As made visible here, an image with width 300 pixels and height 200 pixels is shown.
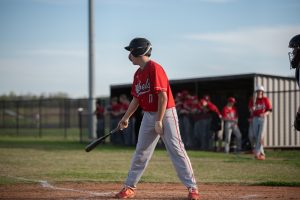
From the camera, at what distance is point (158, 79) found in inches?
285

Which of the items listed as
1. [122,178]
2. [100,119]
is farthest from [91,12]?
[122,178]

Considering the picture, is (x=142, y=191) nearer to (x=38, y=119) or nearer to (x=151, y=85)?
(x=151, y=85)

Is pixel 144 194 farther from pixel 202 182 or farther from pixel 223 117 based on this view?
pixel 223 117

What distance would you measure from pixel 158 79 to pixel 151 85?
0.15 meters

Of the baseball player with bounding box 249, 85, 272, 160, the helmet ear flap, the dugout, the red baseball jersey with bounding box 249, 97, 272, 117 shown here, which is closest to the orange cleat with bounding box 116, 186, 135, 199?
the helmet ear flap

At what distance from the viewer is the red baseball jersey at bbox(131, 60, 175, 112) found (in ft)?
23.7

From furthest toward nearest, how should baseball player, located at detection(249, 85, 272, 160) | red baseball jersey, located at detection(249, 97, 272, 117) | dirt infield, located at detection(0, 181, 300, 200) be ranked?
red baseball jersey, located at detection(249, 97, 272, 117), baseball player, located at detection(249, 85, 272, 160), dirt infield, located at detection(0, 181, 300, 200)

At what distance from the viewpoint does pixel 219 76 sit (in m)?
20.9

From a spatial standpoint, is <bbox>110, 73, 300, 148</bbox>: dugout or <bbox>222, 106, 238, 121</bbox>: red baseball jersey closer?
<bbox>222, 106, 238, 121</bbox>: red baseball jersey

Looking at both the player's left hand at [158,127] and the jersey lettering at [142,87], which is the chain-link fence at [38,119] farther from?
the player's left hand at [158,127]

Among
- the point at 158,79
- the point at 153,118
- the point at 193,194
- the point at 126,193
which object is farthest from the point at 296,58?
the point at 126,193

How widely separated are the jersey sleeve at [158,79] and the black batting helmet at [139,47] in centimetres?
30

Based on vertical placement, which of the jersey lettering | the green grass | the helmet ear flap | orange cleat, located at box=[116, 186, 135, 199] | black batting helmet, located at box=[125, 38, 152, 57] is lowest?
the green grass

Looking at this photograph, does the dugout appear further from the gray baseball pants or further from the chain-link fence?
the chain-link fence
